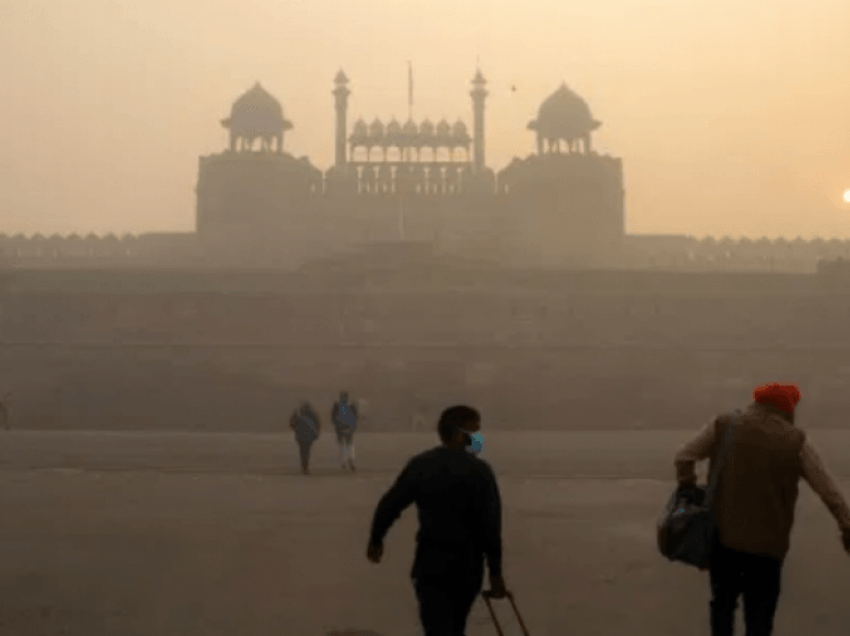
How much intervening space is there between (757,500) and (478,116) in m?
38.9

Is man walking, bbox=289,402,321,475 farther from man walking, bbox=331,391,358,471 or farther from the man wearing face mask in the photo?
the man wearing face mask

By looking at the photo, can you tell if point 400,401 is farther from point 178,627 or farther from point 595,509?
point 178,627

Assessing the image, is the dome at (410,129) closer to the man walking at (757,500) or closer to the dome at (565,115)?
the dome at (565,115)

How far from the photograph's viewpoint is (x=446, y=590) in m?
3.16

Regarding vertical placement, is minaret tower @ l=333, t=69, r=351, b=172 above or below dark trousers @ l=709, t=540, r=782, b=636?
above

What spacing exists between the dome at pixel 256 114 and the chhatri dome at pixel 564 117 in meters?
8.59

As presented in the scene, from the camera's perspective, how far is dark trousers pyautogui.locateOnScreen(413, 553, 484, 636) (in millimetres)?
3135

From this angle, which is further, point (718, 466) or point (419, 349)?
point (419, 349)

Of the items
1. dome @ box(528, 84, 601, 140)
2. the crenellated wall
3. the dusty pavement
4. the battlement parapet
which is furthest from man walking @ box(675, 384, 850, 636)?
dome @ box(528, 84, 601, 140)

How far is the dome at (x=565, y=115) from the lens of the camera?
39688mm

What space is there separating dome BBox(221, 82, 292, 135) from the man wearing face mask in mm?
36497

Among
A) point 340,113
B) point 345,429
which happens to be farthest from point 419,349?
point 340,113

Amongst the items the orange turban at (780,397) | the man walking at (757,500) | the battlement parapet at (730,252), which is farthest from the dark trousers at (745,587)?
the battlement parapet at (730,252)

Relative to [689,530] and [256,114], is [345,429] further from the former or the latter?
[256,114]
